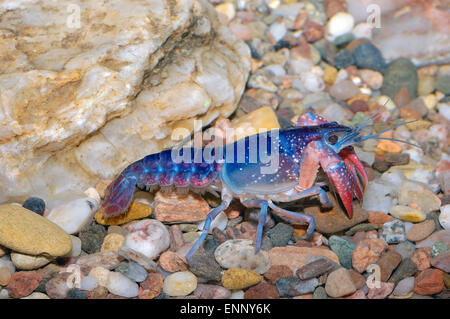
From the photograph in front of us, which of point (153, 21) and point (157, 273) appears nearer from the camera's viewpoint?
point (157, 273)

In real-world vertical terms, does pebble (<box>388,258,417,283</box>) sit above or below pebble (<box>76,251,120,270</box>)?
below

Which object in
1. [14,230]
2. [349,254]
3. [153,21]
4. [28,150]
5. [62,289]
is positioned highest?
[153,21]

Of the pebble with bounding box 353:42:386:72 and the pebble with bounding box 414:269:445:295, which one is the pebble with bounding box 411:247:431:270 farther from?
the pebble with bounding box 353:42:386:72

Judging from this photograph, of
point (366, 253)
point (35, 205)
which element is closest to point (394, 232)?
point (366, 253)

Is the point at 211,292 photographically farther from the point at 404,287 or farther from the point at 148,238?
the point at 404,287

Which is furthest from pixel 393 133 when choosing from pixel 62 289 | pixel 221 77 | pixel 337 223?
pixel 62 289

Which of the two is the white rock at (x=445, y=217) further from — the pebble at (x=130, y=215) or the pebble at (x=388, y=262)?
the pebble at (x=130, y=215)

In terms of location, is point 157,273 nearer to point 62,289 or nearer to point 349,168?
point 62,289

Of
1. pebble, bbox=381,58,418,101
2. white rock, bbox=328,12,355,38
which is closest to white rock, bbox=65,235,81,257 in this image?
pebble, bbox=381,58,418,101
